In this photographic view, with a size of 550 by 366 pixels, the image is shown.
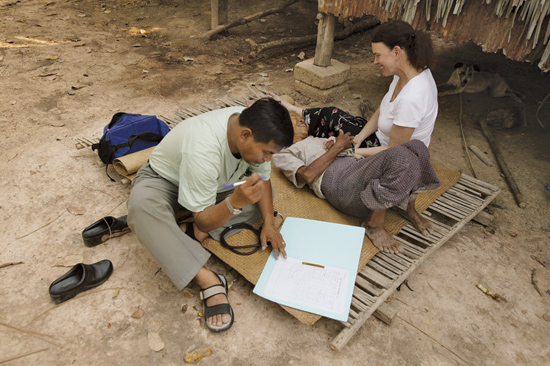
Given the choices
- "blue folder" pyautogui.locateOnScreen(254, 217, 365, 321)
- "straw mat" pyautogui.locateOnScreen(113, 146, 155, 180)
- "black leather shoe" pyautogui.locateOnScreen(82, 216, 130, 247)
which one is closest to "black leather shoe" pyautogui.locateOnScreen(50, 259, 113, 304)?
"black leather shoe" pyautogui.locateOnScreen(82, 216, 130, 247)

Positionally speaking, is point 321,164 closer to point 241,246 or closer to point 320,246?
point 320,246

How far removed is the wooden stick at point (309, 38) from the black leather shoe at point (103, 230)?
3932mm

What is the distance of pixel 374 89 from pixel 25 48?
5160 mm

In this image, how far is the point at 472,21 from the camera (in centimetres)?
307

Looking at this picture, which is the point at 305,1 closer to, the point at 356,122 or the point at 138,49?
the point at 138,49

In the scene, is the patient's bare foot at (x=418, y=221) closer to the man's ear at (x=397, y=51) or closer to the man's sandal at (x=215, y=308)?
the man's ear at (x=397, y=51)

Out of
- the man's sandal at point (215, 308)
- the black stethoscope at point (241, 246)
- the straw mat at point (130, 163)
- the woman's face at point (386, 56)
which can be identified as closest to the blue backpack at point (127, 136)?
the straw mat at point (130, 163)

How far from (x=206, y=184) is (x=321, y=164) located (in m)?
1.05

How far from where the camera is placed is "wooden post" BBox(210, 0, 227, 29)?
6.12 meters

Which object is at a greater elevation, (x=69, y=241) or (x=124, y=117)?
(x=124, y=117)

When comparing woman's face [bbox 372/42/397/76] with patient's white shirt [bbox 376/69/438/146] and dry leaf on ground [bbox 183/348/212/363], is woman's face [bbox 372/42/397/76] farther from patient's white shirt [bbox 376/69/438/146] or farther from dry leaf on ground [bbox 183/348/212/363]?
dry leaf on ground [bbox 183/348/212/363]

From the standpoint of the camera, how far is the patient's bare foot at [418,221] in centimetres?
261

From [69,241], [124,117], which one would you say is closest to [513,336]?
[69,241]

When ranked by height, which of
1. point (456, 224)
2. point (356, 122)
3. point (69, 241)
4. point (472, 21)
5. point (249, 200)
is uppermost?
point (472, 21)
